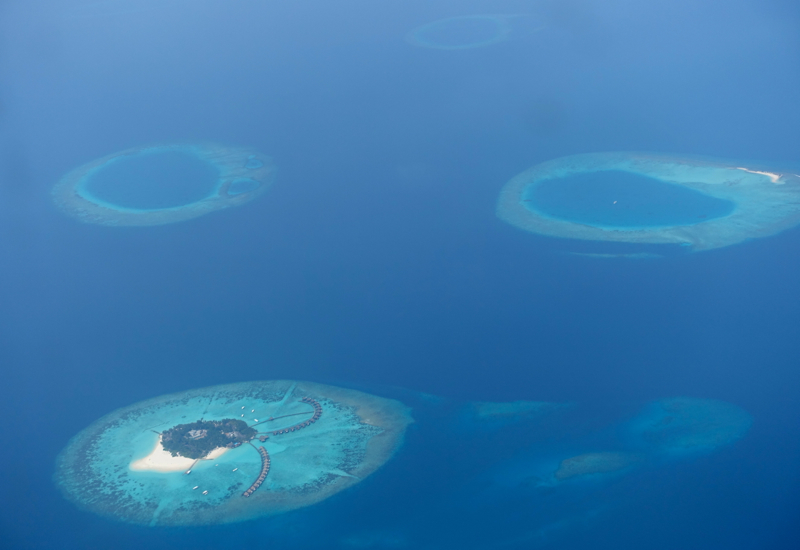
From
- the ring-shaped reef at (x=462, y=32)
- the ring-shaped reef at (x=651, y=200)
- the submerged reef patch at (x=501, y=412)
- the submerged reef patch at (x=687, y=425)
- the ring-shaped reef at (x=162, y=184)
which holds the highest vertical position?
the ring-shaped reef at (x=462, y=32)

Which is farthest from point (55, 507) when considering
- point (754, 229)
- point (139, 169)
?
point (754, 229)

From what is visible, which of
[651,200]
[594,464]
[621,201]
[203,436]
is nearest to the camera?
[594,464]

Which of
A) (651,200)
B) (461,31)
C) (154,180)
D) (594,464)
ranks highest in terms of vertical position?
(461,31)

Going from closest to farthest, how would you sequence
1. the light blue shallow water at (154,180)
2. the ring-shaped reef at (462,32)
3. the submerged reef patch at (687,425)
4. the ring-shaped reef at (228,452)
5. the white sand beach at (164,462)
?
the ring-shaped reef at (228,452)
the submerged reef patch at (687,425)
the white sand beach at (164,462)
the light blue shallow water at (154,180)
the ring-shaped reef at (462,32)

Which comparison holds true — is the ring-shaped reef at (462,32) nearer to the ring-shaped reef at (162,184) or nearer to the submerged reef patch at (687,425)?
the ring-shaped reef at (162,184)

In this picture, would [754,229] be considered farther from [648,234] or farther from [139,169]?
[139,169]

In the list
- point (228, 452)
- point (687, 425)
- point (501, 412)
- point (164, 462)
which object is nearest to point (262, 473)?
point (228, 452)

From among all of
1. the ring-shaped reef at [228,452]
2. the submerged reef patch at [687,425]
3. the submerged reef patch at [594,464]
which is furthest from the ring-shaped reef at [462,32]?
the submerged reef patch at [594,464]

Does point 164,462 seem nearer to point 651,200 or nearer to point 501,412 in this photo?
point 501,412
